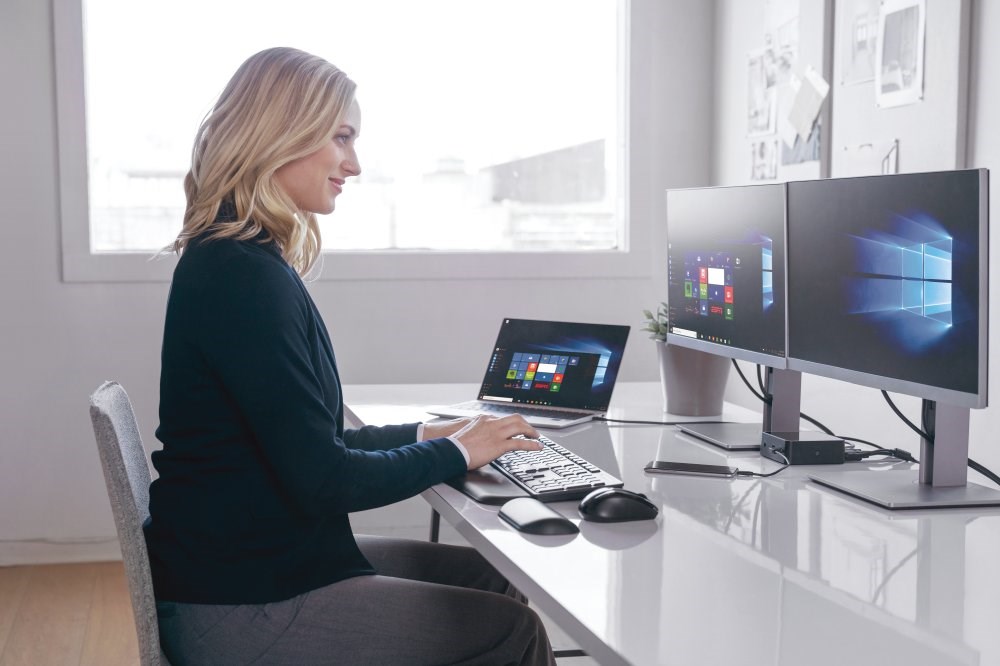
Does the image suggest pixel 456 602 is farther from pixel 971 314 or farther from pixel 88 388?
pixel 88 388

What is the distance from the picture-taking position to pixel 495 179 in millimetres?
3703

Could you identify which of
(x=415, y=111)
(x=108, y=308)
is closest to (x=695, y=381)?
(x=415, y=111)

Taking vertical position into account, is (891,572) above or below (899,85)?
below

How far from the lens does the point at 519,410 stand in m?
2.22

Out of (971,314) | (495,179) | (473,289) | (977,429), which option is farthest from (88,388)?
(971,314)

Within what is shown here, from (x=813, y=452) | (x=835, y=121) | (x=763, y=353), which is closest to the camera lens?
(x=813, y=452)

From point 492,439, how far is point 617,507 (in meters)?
0.32

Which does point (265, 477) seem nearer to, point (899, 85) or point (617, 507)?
point (617, 507)

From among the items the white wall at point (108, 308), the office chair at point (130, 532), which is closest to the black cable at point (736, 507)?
the office chair at point (130, 532)

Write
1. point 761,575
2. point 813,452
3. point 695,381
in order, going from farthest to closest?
point 695,381, point 813,452, point 761,575

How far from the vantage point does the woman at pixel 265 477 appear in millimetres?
1416

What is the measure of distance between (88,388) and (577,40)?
201 centimetres

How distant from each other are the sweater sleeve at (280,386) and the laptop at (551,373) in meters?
0.70

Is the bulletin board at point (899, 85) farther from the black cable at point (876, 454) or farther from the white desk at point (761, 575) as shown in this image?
the white desk at point (761, 575)
